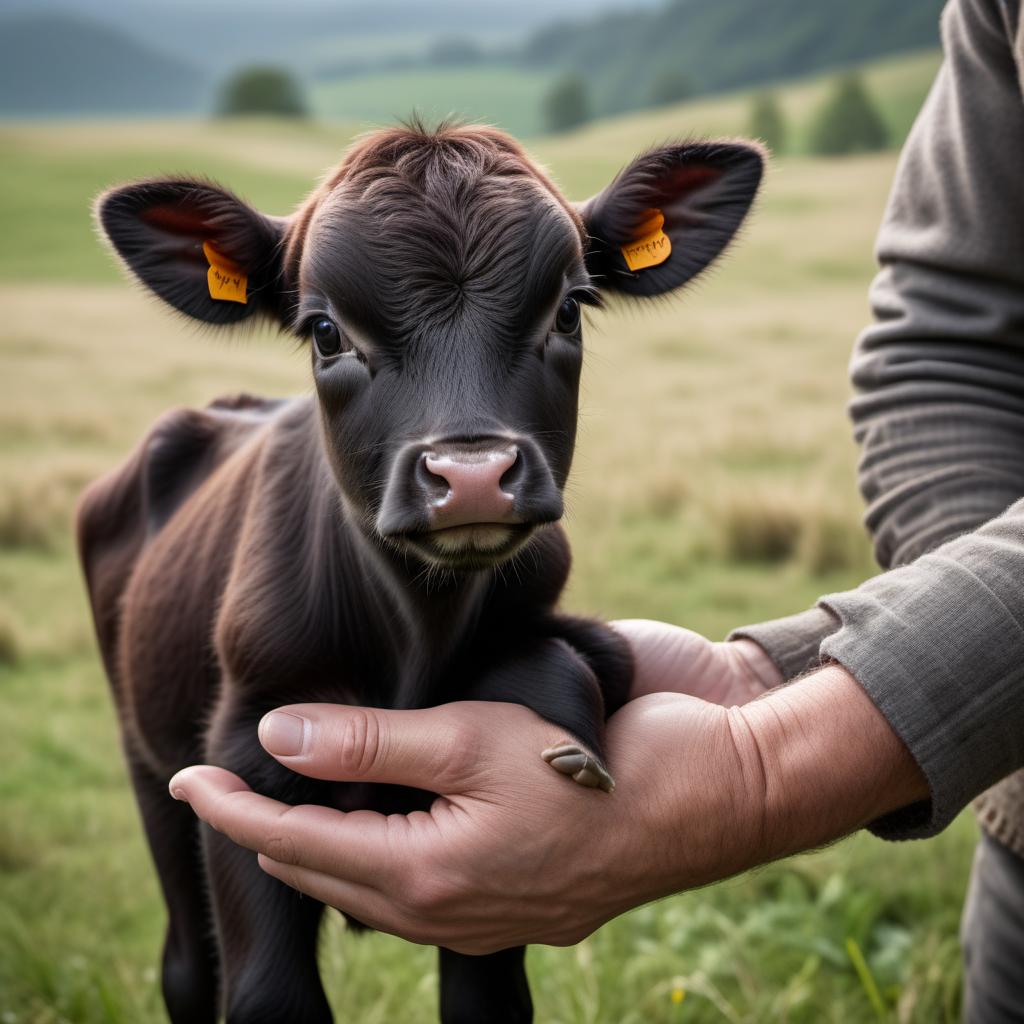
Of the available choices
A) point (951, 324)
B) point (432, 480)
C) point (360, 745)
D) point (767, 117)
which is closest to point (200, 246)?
point (432, 480)

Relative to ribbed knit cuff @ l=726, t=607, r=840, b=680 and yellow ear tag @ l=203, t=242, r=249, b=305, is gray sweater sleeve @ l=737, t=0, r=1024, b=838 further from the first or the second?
yellow ear tag @ l=203, t=242, r=249, b=305

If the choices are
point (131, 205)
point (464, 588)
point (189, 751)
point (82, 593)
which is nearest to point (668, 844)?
point (464, 588)

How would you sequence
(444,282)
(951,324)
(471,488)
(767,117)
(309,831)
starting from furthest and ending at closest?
1. (767,117)
2. (951,324)
3. (444,282)
4. (309,831)
5. (471,488)

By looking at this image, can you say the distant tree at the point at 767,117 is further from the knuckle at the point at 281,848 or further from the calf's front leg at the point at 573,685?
the knuckle at the point at 281,848

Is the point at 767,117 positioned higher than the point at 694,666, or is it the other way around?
the point at 694,666

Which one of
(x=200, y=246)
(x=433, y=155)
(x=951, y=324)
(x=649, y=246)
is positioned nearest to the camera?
(x=433, y=155)

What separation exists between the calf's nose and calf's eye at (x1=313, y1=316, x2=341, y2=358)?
0.55 meters

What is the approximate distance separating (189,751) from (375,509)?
Answer: 1.28 metres

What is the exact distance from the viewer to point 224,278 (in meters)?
2.83

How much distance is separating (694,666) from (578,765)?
890mm

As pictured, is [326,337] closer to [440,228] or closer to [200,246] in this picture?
[440,228]

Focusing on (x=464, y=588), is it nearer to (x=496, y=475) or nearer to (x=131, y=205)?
(x=496, y=475)

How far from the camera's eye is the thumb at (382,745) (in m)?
2.25

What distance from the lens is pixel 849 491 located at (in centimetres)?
1005
